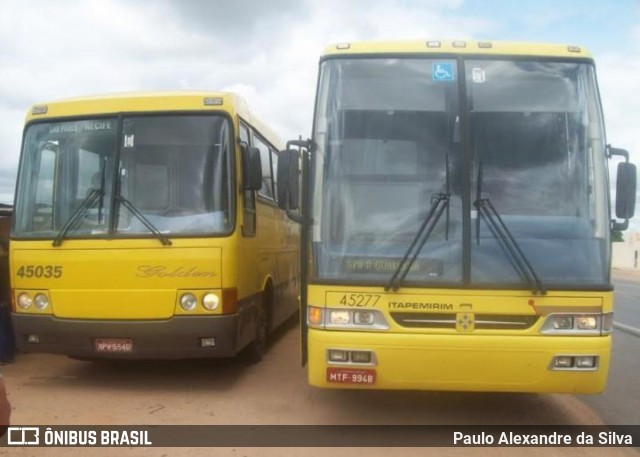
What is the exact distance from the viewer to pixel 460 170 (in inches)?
231

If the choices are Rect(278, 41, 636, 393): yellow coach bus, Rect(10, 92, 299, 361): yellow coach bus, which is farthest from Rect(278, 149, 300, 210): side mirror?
Rect(10, 92, 299, 361): yellow coach bus

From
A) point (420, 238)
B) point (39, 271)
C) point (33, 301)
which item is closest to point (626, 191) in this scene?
point (420, 238)

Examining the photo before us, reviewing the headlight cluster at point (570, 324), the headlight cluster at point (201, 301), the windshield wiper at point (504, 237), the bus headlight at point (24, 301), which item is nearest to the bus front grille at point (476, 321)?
the headlight cluster at point (570, 324)

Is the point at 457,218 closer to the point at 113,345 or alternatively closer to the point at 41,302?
the point at 113,345

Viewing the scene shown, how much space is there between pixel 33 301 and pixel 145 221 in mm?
1466

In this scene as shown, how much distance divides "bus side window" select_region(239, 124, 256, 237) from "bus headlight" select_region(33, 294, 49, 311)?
7.05ft

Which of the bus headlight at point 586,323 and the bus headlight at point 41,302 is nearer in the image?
the bus headlight at point 586,323

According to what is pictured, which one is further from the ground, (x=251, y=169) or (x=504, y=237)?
(x=251, y=169)

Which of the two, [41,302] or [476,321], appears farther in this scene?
[41,302]

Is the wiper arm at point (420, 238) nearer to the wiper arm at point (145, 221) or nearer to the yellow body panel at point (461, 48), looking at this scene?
the yellow body panel at point (461, 48)

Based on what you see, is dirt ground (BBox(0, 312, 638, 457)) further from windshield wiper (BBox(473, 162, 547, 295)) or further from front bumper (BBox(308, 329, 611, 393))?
windshield wiper (BBox(473, 162, 547, 295))

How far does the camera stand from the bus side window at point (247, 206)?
7.68m

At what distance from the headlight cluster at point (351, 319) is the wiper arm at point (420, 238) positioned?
25 cm

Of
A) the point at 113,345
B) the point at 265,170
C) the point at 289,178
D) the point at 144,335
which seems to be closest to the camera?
the point at 289,178
